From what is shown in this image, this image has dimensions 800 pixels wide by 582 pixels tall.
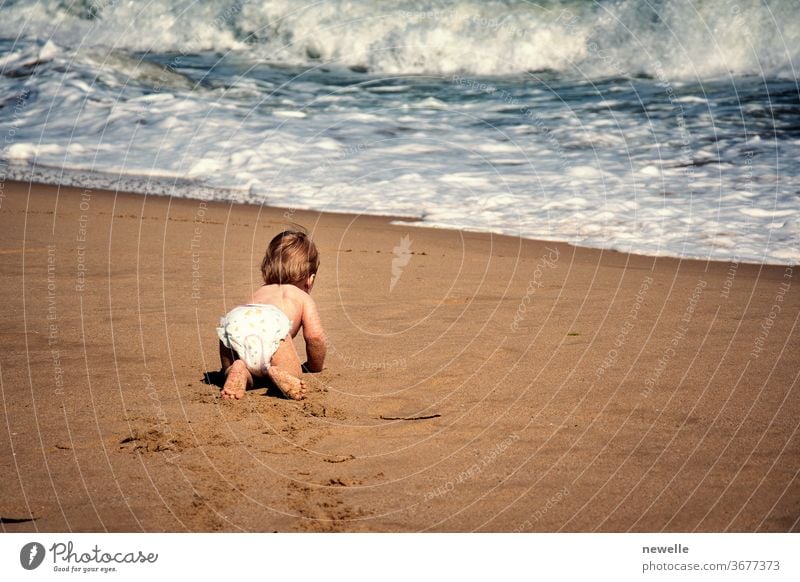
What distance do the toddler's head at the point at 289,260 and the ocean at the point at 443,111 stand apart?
4.10 metres

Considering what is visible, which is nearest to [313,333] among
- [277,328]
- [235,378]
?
[277,328]

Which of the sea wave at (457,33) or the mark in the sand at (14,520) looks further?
the sea wave at (457,33)

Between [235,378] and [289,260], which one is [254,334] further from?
[289,260]

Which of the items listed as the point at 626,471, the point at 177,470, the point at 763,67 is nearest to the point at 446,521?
the point at 626,471

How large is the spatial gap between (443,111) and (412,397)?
946 cm

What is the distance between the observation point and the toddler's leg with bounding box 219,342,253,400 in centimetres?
445

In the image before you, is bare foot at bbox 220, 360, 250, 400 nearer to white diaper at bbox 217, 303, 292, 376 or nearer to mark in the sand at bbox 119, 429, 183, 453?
white diaper at bbox 217, 303, 292, 376

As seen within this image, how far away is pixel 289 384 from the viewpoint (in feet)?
14.8

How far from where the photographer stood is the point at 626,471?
3.62 m

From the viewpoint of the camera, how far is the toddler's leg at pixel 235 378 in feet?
14.6

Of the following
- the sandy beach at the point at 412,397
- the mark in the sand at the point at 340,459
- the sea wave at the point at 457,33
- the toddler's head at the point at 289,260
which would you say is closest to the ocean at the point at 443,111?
the sea wave at the point at 457,33

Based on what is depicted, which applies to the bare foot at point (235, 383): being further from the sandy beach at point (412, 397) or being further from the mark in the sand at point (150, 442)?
the mark in the sand at point (150, 442)
